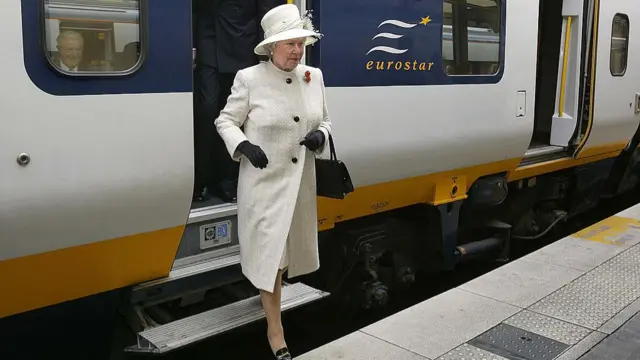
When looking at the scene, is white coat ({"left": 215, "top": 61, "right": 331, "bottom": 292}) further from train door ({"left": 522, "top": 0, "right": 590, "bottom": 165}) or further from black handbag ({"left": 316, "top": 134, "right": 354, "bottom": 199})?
train door ({"left": 522, "top": 0, "right": 590, "bottom": 165})

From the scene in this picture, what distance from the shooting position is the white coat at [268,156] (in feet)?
10.2

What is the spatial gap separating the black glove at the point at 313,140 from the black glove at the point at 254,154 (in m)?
0.23

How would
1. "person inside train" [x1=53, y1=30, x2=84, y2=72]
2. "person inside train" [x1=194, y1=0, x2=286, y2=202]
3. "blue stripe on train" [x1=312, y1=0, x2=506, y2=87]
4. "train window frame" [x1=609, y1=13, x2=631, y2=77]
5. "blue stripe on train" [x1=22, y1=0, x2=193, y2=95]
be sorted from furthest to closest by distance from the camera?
"train window frame" [x1=609, y1=13, x2=631, y2=77]
"person inside train" [x1=194, y1=0, x2=286, y2=202]
"blue stripe on train" [x1=312, y1=0, x2=506, y2=87]
"person inside train" [x1=53, y1=30, x2=84, y2=72]
"blue stripe on train" [x1=22, y1=0, x2=193, y2=95]

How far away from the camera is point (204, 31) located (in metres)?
4.01

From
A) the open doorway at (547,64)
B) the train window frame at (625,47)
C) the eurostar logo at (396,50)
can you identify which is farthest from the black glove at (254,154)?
the train window frame at (625,47)

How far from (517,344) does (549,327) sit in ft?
1.04

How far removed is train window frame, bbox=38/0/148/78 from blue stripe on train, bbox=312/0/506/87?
1.08 metres

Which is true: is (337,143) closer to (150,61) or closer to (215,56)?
(215,56)

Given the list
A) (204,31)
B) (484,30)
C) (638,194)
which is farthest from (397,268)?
(638,194)

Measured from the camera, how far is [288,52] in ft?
10.0

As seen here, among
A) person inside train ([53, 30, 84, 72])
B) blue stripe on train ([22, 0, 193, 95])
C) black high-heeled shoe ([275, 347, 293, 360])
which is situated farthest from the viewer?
black high-heeled shoe ([275, 347, 293, 360])

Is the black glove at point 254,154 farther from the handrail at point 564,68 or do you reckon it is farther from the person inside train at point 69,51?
the handrail at point 564,68

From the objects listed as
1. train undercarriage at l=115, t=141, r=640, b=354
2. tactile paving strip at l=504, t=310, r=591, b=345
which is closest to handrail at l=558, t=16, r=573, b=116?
train undercarriage at l=115, t=141, r=640, b=354

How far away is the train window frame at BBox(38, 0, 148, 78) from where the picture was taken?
2727mm
